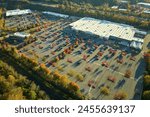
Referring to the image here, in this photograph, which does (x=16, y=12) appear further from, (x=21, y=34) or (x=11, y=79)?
(x=11, y=79)

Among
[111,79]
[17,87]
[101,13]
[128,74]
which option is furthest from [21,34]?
[101,13]

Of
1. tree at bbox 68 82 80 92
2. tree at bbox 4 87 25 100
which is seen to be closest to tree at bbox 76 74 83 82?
tree at bbox 68 82 80 92

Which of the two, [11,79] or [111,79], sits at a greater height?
[11,79]

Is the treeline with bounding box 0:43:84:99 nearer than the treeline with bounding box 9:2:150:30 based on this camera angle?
Yes

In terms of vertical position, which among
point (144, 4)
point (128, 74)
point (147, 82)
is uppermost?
point (144, 4)

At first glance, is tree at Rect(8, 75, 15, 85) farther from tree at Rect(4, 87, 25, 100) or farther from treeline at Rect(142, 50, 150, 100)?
treeline at Rect(142, 50, 150, 100)

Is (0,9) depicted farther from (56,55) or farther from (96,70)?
(96,70)

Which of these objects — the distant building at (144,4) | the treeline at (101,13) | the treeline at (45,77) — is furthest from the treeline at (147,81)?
the distant building at (144,4)

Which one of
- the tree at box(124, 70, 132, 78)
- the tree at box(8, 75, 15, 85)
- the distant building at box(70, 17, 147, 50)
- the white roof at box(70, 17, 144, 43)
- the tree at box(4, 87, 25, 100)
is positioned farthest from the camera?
the white roof at box(70, 17, 144, 43)
